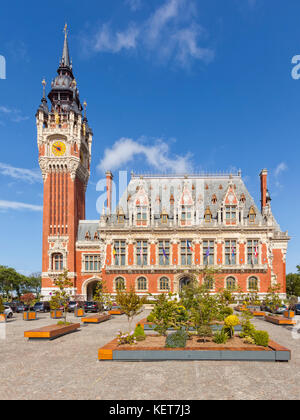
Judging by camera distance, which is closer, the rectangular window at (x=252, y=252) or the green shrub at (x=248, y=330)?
the green shrub at (x=248, y=330)

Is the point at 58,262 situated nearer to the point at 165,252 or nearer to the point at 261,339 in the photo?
the point at 165,252

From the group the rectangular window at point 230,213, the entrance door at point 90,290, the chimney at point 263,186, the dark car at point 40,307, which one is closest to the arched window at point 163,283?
the entrance door at point 90,290

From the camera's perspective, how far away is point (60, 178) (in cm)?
6212

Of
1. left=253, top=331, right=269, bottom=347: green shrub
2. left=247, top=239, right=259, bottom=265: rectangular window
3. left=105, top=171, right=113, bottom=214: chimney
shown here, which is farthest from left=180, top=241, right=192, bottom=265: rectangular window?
left=253, top=331, right=269, bottom=347: green shrub

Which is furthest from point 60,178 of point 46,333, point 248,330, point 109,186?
point 248,330

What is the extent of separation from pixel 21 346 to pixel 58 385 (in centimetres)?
975

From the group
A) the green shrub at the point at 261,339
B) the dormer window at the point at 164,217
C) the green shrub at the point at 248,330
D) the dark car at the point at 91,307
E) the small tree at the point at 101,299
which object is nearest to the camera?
the green shrub at the point at 261,339

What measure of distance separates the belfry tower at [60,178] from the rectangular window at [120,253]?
8.82 meters

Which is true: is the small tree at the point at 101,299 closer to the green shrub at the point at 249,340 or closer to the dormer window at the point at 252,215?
the green shrub at the point at 249,340

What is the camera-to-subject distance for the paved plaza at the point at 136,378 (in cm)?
1128

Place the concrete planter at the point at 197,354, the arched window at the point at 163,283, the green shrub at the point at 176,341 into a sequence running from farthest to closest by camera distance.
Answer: the arched window at the point at 163,283 → the green shrub at the point at 176,341 → the concrete planter at the point at 197,354

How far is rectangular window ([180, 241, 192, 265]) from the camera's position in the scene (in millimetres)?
54656

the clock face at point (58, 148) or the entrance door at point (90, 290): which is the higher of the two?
the clock face at point (58, 148)

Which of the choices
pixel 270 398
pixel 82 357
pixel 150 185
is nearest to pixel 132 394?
pixel 270 398
